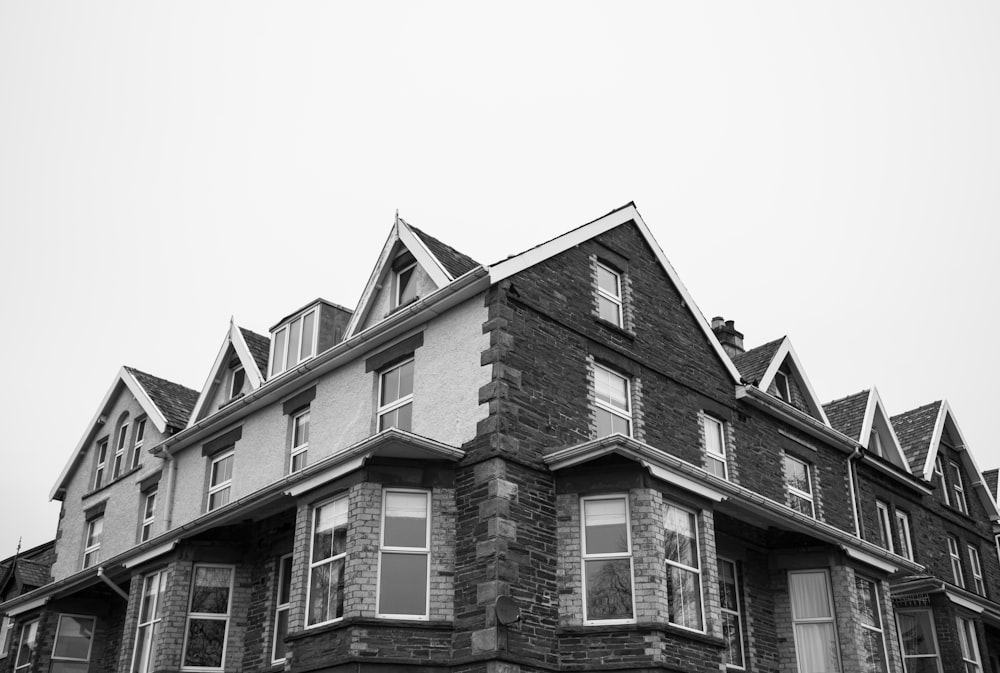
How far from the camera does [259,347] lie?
27.8 meters

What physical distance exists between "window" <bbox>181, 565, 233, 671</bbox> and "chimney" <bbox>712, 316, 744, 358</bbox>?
16.2 m

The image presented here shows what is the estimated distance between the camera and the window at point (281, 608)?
21047 mm

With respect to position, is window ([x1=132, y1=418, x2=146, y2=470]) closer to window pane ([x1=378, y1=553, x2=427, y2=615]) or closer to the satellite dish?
window pane ([x1=378, y1=553, x2=427, y2=615])

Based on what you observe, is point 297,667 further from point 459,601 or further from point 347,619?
point 459,601

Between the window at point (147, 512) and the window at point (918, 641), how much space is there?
62.5 ft

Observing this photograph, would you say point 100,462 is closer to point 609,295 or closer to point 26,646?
point 26,646

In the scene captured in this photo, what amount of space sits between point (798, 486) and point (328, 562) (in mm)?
12360

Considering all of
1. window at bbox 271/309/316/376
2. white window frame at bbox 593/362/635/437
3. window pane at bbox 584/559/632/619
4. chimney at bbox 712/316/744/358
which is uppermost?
chimney at bbox 712/316/744/358

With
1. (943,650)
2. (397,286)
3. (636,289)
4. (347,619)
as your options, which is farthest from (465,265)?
(943,650)

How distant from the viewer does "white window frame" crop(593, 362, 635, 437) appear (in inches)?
829

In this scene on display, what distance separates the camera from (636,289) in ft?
76.5

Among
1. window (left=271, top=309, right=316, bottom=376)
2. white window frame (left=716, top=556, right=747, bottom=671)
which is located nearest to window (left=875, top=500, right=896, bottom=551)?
white window frame (left=716, top=556, right=747, bottom=671)

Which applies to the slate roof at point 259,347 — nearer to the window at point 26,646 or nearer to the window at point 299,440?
the window at point 299,440

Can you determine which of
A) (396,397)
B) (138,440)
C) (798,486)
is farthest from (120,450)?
(798,486)
